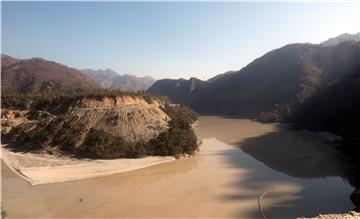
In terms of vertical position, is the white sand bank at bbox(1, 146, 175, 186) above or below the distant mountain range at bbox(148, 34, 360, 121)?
below

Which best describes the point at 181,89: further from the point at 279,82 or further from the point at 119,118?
the point at 119,118

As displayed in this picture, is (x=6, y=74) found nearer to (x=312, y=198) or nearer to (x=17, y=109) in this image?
(x=17, y=109)

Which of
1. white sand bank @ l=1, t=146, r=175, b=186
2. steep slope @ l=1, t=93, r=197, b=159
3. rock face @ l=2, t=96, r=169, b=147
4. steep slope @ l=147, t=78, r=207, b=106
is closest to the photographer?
white sand bank @ l=1, t=146, r=175, b=186

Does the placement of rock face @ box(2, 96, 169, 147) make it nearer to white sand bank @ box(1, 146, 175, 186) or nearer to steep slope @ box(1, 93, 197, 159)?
steep slope @ box(1, 93, 197, 159)

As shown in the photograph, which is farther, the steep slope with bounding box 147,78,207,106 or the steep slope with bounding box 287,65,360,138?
the steep slope with bounding box 147,78,207,106

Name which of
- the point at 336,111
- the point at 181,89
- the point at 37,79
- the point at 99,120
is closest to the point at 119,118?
the point at 99,120

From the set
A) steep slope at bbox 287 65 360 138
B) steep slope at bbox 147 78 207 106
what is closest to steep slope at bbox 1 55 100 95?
steep slope at bbox 147 78 207 106

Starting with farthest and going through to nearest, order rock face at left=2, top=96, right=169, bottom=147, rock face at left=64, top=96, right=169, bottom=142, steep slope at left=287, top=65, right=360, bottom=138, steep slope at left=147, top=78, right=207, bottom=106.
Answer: steep slope at left=147, top=78, right=207, bottom=106 → steep slope at left=287, top=65, right=360, bottom=138 → rock face at left=64, top=96, right=169, bottom=142 → rock face at left=2, top=96, right=169, bottom=147
